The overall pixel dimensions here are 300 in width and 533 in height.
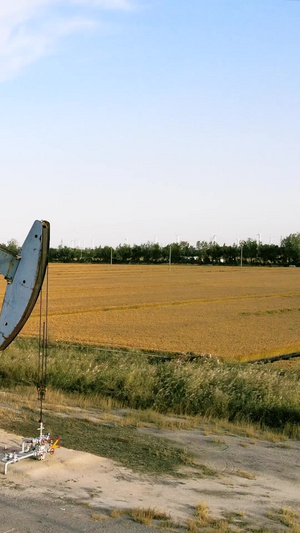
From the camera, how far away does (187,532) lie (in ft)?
19.7

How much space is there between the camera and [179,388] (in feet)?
39.0

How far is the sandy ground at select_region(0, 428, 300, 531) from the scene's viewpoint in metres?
6.70

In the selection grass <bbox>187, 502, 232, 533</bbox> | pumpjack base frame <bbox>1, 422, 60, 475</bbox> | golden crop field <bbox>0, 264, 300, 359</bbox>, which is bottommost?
golden crop field <bbox>0, 264, 300, 359</bbox>

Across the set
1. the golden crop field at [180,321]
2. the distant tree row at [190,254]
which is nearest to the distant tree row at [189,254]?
the distant tree row at [190,254]

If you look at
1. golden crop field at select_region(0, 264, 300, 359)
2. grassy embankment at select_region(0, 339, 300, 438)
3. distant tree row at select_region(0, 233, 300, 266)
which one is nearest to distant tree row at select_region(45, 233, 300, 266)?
distant tree row at select_region(0, 233, 300, 266)

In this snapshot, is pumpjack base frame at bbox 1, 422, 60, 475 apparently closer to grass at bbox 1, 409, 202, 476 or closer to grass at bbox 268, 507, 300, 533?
grass at bbox 1, 409, 202, 476

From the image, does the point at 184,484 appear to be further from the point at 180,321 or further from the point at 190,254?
the point at 190,254

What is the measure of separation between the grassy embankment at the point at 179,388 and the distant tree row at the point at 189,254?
14814 cm

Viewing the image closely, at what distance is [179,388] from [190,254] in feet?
544

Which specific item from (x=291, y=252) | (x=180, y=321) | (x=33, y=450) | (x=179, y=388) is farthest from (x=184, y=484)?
(x=291, y=252)

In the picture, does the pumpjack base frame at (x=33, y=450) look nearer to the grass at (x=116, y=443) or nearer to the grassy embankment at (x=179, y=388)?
the grass at (x=116, y=443)

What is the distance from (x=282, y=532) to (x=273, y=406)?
4.95 metres

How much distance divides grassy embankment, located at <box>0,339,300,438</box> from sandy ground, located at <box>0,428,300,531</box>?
1.62m

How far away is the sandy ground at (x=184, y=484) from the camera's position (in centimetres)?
670
